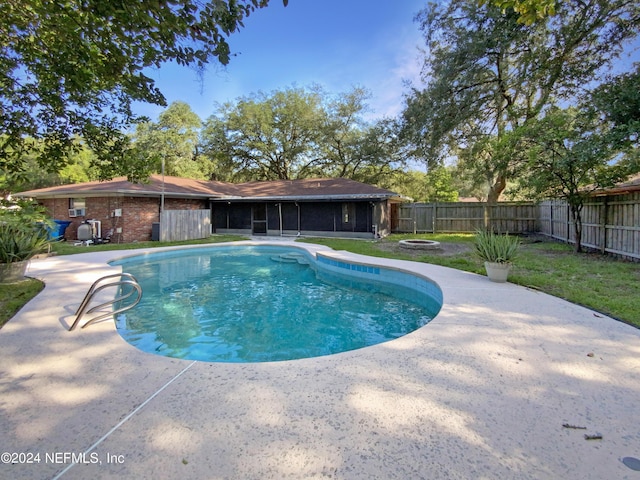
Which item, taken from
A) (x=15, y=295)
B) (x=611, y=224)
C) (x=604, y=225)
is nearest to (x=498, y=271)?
(x=611, y=224)

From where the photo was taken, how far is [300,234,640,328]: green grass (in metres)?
5.10

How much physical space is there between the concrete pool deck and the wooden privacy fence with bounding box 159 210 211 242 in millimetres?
11789

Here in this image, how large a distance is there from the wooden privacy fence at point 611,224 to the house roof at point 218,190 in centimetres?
731

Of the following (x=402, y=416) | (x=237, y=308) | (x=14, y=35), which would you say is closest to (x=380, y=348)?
(x=402, y=416)

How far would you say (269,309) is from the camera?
629 cm

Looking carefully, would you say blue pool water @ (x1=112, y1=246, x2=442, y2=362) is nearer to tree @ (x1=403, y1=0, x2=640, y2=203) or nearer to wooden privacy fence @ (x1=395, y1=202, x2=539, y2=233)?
tree @ (x1=403, y1=0, x2=640, y2=203)

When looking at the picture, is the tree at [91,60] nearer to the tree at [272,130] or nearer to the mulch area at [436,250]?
the mulch area at [436,250]

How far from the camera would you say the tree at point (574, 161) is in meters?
8.91

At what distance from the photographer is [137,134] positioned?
2584 cm

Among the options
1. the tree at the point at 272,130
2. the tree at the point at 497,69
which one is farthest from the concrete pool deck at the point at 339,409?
the tree at the point at 272,130

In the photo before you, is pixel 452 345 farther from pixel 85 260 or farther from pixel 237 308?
pixel 85 260

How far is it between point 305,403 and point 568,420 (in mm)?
1856

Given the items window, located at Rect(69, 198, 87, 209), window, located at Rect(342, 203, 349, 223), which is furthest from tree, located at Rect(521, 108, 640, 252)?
window, located at Rect(69, 198, 87, 209)

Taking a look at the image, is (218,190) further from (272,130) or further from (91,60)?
(91,60)
